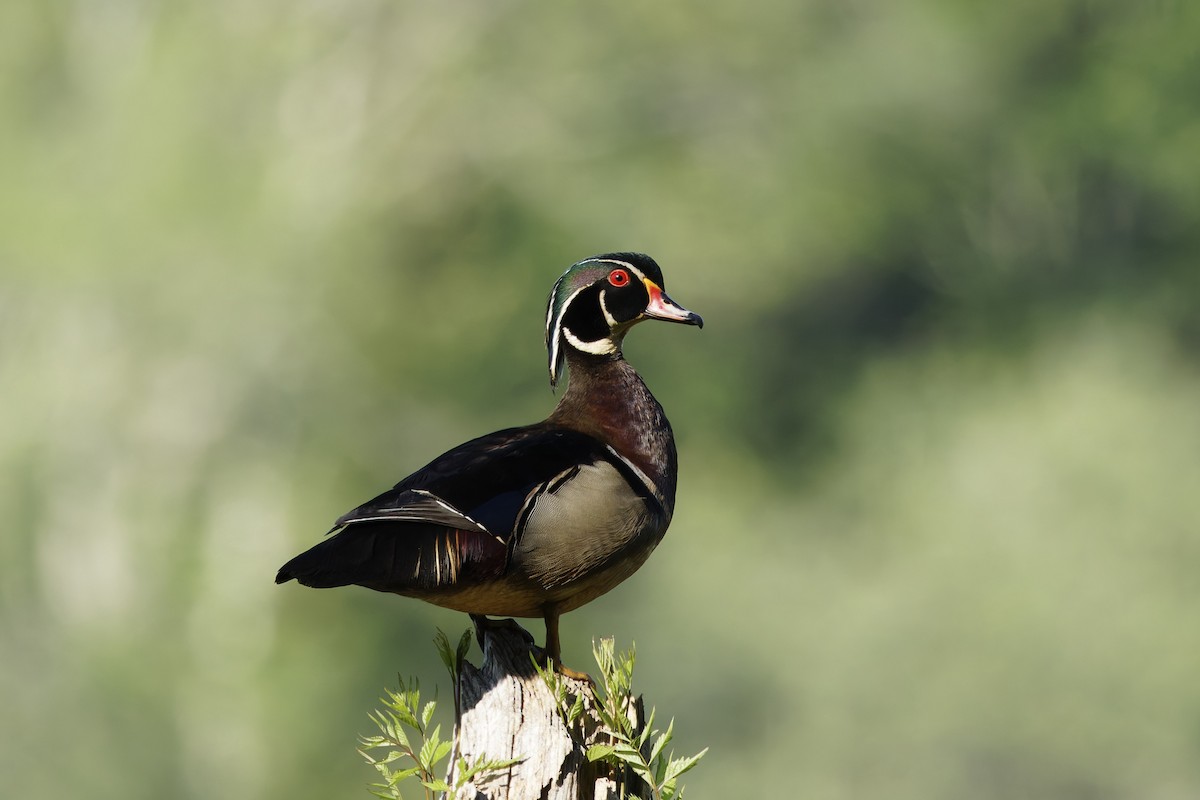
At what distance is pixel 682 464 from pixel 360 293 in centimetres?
411

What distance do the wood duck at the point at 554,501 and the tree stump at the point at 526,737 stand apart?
0.75 ft

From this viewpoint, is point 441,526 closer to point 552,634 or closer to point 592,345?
point 552,634

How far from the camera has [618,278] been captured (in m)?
4.27

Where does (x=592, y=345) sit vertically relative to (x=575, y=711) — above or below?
above

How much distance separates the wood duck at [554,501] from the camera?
3471 mm

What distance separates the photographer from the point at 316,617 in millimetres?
13453

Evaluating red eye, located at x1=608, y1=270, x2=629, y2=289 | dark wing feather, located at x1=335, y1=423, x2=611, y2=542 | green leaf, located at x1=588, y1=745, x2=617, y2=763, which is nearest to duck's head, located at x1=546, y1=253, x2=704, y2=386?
red eye, located at x1=608, y1=270, x2=629, y2=289

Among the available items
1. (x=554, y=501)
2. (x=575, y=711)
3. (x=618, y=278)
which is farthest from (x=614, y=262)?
(x=575, y=711)

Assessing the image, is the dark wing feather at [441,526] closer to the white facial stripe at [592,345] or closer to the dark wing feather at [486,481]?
the dark wing feather at [486,481]

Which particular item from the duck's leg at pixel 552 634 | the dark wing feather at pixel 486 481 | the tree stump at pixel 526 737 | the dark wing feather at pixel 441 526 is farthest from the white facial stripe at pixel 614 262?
the tree stump at pixel 526 737

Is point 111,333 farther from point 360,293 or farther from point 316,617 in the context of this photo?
point 316,617

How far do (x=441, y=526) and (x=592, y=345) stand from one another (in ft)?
3.45

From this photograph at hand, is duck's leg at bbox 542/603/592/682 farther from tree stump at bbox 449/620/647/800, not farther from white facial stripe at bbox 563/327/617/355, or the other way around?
white facial stripe at bbox 563/327/617/355

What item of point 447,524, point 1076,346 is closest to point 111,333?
point 1076,346
